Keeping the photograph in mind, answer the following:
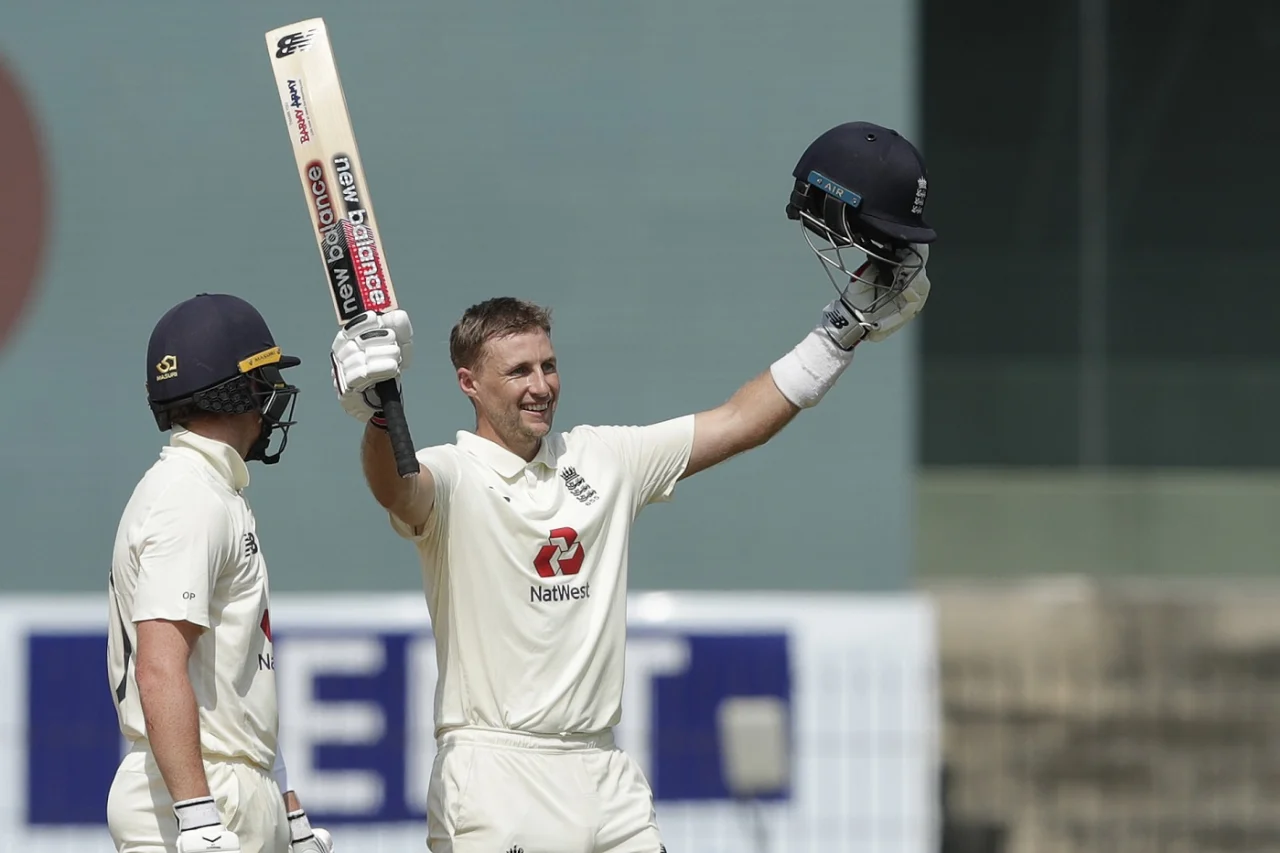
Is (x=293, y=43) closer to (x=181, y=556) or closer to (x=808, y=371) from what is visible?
(x=181, y=556)

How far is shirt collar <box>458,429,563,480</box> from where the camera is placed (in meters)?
3.66

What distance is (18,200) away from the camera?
25.7 ft

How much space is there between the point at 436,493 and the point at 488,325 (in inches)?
14.4

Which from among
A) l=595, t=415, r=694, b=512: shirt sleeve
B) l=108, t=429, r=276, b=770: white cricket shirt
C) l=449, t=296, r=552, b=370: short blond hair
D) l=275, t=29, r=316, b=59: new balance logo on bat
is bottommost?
l=108, t=429, r=276, b=770: white cricket shirt

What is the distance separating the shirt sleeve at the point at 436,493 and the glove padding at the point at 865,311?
35.4 inches

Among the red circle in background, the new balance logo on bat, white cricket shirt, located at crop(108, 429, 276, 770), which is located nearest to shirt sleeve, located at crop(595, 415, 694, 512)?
white cricket shirt, located at crop(108, 429, 276, 770)

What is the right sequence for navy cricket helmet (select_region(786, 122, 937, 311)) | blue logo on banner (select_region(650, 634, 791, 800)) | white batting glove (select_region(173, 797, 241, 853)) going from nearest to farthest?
white batting glove (select_region(173, 797, 241, 853)) < navy cricket helmet (select_region(786, 122, 937, 311)) < blue logo on banner (select_region(650, 634, 791, 800))

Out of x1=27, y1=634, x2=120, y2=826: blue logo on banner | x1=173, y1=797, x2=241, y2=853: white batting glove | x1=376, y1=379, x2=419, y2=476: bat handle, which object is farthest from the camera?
x1=27, y1=634, x2=120, y2=826: blue logo on banner

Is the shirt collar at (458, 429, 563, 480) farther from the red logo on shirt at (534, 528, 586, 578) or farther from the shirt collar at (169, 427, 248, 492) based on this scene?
the shirt collar at (169, 427, 248, 492)

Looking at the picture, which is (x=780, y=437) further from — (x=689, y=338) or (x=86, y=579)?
(x=86, y=579)

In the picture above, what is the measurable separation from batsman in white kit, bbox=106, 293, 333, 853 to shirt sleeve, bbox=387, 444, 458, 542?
1.02 ft

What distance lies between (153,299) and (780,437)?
9.04 ft

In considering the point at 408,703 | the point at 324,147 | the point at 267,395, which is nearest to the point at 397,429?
the point at 267,395

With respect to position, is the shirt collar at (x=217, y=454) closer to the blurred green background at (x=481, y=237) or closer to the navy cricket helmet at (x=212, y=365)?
the navy cricket helmet at (x=212, y=365)
